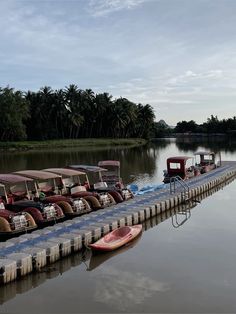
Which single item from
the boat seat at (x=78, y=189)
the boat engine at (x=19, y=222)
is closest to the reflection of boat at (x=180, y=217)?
the boat seat at (x=78, y=189)

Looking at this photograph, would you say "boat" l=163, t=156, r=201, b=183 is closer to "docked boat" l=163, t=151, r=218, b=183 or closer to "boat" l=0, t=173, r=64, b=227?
"docked boat" l=163, t=151, r=218, b=183

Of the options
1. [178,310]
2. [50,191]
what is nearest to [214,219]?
[50,191]

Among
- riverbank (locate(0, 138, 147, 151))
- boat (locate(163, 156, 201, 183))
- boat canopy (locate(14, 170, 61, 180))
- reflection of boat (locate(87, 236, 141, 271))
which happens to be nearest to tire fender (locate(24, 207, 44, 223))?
boat canopy (locate(14, 170, 61, 180))

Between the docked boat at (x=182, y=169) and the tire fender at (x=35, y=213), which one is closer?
the tire fender at (x=35, y=213)

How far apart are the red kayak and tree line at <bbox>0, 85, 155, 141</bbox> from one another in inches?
3088

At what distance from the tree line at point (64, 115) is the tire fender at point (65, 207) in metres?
75.3

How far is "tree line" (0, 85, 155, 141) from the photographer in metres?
97.3

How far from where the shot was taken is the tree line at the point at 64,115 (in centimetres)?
9731

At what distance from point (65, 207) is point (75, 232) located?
3.46 meters

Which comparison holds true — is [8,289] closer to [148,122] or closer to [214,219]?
[214,219]

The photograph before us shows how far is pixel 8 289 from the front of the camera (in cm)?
1437

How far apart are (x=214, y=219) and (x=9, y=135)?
82413mm

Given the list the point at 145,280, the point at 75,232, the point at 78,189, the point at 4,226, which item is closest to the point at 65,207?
the point at 75,232

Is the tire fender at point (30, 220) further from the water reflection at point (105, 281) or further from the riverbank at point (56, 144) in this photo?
the riverbank at point (56, 144)
